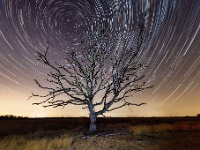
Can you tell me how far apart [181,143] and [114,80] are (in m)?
7.63

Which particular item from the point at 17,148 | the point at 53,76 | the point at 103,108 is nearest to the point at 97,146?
the point at 17,148

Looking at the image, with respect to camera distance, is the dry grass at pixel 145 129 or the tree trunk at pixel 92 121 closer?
the dry grass at pixel 145 129

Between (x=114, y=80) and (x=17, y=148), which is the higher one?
(x=114, y=80)

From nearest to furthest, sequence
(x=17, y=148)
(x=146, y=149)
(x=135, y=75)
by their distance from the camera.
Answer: (x=146, y=149) < (x=17, y=148) < (x=135, y=75)

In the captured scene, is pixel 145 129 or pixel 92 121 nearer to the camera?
pixel 145 129

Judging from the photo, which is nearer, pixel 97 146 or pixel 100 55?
pixel 97 146

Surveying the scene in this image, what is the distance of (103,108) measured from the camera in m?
19.8

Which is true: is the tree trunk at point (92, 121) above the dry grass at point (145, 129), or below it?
above

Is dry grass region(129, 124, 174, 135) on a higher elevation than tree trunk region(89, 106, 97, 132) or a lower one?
lower

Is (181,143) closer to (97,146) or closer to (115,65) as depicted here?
(97,146)

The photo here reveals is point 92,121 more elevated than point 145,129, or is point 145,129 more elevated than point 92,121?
point 92,121

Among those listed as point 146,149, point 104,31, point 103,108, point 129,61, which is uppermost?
point 104,31

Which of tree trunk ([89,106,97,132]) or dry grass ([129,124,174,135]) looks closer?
dry grass ([129,124,174,135])

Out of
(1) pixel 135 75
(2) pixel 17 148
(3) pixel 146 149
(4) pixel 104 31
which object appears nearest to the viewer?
(3) pixel 146 149
